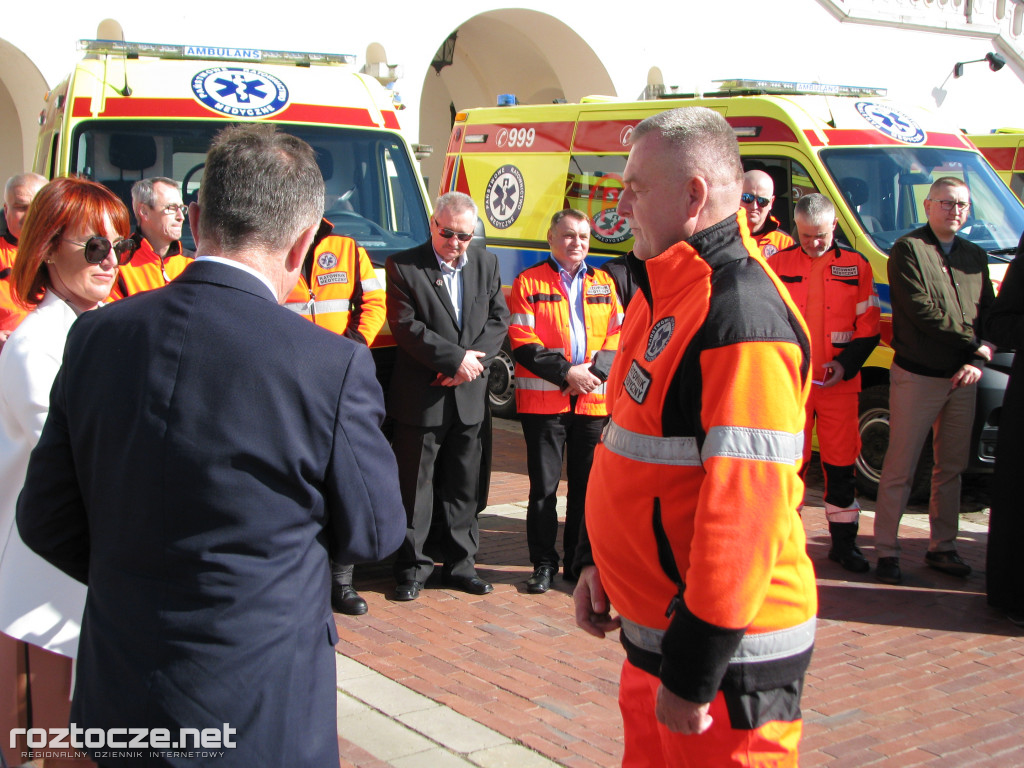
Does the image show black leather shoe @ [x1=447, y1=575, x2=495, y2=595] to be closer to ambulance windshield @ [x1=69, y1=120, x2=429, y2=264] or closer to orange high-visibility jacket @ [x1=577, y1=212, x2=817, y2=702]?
ambulance windshield @ [x1=69, y1=120, x2=429, y2=264]

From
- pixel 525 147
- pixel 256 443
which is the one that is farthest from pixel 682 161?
pixel 525 147

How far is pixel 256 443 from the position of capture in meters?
1.77

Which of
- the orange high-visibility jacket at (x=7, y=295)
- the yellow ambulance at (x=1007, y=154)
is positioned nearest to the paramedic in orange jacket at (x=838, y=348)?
the orange high-visibility jacket at (x=7, y=295)

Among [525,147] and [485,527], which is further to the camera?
[525,147]

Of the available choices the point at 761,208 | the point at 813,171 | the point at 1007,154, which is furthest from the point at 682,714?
the point at 1007,154

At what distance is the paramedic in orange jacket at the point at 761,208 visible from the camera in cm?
630

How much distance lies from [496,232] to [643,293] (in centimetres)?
755

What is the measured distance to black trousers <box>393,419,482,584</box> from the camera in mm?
5305

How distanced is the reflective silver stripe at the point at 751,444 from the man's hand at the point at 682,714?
48 centimetres

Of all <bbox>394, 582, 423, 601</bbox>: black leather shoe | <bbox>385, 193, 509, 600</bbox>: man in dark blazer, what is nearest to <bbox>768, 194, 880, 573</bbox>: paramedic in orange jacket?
<bbox>385, 193, 509, 600</bbox>: man in dark blazer

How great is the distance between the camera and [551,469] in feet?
18.2

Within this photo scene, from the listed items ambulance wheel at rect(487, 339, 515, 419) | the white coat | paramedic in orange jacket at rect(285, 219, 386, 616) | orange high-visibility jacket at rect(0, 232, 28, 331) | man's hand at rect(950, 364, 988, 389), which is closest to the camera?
the white coat

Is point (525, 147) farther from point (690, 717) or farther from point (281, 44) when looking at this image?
point (690, 717)

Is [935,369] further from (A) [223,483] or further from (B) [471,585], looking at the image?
(A) [223,483]
